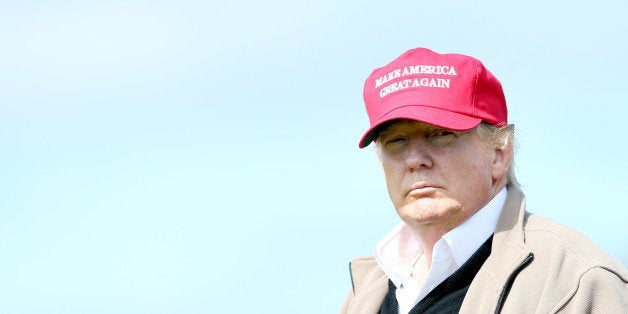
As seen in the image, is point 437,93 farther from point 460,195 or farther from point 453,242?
point 453,242

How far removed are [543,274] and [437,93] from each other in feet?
3.16

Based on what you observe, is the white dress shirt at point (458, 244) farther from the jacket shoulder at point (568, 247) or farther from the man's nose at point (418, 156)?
the man's nose at point (418, 156)

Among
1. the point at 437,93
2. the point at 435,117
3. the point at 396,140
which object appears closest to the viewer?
the point at 435,117

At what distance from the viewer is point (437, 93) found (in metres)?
5.40

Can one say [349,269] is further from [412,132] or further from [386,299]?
[412,132]

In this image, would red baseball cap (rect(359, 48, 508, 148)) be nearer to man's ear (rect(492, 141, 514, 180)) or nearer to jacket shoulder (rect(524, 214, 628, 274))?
man's ear (rect(492, 141, 514, 180))

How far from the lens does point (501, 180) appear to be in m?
5.51

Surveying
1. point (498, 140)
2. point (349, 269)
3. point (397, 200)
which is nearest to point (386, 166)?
point (397, 200)

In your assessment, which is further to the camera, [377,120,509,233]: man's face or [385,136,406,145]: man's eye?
[385,136,406,145]: man's eye

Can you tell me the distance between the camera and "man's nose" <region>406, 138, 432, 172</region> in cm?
535

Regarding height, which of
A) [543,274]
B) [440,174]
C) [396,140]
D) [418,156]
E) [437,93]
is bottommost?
[543,274]

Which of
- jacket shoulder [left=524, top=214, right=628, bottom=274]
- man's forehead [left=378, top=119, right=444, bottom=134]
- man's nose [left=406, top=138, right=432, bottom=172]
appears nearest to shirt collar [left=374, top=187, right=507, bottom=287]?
jacket shoulder [left=524, top=214, right=628, bottom=274]

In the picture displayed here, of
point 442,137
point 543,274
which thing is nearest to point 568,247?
point 543,274

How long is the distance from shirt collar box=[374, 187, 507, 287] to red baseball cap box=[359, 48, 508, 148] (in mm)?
397
